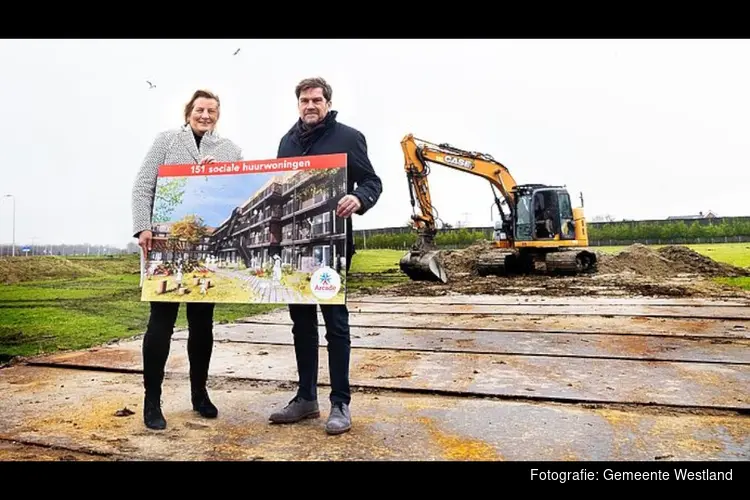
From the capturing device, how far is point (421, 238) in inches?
353

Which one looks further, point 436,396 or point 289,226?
point 436,396

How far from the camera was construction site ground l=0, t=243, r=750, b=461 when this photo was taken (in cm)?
144

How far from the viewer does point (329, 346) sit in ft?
5.57

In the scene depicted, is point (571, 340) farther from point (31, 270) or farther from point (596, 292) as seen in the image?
point (596, 292)

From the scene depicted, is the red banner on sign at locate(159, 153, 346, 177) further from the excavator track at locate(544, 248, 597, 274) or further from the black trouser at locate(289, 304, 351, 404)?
the excavator track at locate(544, 248, 597, 274)

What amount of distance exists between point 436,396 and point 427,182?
747 cm

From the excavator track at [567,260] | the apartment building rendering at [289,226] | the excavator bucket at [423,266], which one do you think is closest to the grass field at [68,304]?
the apartment building rendering at [289,226]

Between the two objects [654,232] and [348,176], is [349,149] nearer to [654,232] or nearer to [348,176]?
[348,176]

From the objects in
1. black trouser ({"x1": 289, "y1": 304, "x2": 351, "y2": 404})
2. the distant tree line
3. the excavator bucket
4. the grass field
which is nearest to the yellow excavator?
the excavator bucket

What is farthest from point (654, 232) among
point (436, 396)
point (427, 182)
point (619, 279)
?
point (436, 396)

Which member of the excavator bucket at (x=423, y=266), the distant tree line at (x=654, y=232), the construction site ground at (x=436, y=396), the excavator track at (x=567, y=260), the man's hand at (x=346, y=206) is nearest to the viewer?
the construction site ground at (x=436, y=396)

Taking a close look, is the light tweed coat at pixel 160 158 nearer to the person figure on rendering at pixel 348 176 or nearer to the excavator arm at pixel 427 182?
the person figure on rendering at pixel 348 176

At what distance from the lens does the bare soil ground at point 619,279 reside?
292 inches
